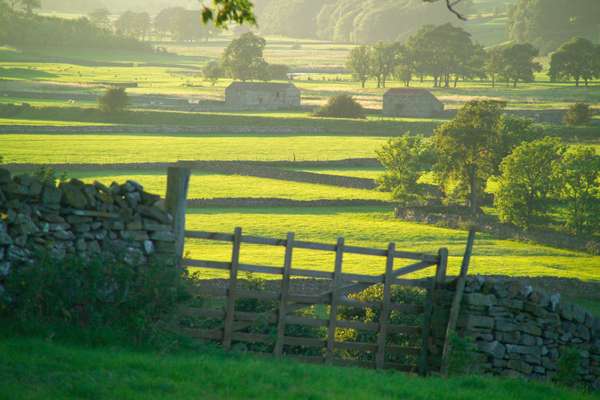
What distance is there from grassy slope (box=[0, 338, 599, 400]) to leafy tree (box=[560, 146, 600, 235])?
144ft

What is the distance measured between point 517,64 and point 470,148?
289ft

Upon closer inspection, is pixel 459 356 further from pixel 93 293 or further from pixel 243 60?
pixel 243 60

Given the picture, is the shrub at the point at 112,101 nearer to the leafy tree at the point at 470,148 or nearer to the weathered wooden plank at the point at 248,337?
the leafy tree at the point at 470,148

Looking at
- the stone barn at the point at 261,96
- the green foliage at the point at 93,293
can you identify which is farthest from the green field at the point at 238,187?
the stone barn at the point at 261,96

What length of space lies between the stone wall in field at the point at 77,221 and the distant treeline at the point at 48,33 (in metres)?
167

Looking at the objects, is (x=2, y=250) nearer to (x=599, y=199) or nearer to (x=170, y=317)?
(x=170, y=317)

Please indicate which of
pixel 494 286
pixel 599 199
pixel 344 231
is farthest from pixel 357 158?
pixel 494 286

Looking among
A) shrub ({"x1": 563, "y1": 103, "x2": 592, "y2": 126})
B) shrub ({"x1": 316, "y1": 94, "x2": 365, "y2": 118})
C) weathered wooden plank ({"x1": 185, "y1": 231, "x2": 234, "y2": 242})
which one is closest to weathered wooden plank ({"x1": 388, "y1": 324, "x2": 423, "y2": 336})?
weathered wooden plank ({"x1": 185, "y1": 231, "x2": 234, "y2": 242})

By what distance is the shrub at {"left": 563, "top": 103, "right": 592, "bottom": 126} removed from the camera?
98500 mm

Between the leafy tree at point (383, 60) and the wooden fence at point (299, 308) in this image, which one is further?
the leafy tree at point (383, 60)

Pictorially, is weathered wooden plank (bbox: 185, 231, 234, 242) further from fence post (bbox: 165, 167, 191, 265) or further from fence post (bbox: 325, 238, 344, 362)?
fence post (bbox: 325, 238, 344, 362)

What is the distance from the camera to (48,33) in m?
178

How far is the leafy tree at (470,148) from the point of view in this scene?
210 ft

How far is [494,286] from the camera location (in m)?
15.0
